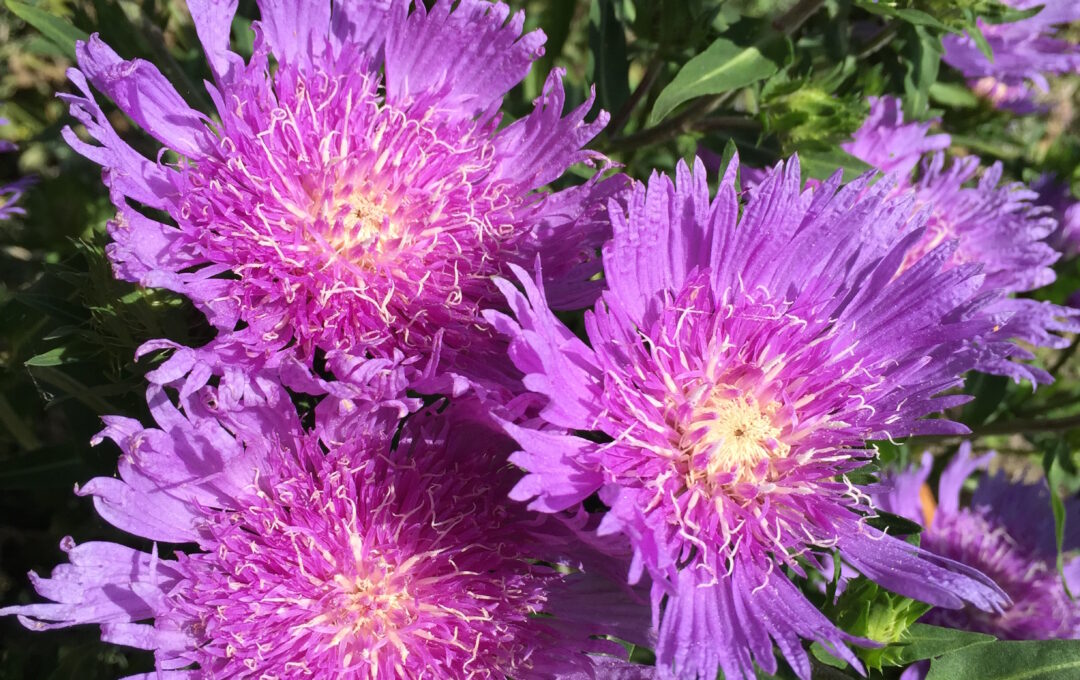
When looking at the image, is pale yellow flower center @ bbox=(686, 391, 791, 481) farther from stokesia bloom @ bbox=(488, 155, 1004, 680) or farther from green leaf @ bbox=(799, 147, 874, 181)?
green leaf @ bbox=(799, 147, 874, 181)

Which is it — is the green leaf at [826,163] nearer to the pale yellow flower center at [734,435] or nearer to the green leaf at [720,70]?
the green leaf at [720,70]

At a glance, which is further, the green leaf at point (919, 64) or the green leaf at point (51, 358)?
the green leaf at point (919, 64)

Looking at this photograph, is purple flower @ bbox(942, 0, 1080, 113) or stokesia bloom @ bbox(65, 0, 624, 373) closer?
stokesia bloom @ bbox(65, 0, 624, 373)

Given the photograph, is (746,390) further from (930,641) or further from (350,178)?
(350,178)

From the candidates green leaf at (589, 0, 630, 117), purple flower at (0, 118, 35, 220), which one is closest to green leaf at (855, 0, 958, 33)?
green leaf at (589, 0, 630, 117)

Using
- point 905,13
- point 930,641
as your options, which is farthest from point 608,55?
point 930,641

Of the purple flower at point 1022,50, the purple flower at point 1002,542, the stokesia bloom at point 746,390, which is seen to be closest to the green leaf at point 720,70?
the stokesia bloom at point 746,390

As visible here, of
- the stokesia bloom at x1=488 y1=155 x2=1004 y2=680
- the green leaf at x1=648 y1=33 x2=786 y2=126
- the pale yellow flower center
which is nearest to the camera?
the stokesia bloom at x1=488 y1=155 x2=1004 y2=680

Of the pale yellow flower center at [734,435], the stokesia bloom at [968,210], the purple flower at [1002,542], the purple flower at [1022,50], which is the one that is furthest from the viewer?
the purple flower at [1002,542]

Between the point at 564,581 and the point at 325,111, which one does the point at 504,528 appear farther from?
the point at 325,111
